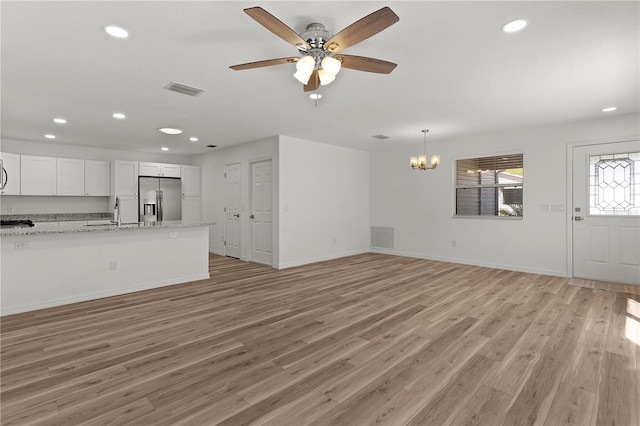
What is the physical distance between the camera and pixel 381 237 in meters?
7.86

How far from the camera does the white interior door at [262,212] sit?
6375 millimetres

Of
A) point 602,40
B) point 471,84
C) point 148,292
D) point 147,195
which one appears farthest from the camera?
point 147,195

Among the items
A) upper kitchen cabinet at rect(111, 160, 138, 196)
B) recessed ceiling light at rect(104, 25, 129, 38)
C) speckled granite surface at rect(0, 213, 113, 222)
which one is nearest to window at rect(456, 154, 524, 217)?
recessed ceiling light at rect(104, 25, 129, 38)

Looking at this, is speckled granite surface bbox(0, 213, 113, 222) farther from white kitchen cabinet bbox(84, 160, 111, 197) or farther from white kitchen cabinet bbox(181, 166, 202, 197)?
white kitchen cabinet bbox(181, 166, 202, 197)

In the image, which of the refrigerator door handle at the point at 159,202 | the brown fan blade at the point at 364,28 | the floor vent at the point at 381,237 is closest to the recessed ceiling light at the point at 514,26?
the brown fan blade at the point at 364,28

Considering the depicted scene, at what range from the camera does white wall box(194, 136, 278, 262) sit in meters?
6.30

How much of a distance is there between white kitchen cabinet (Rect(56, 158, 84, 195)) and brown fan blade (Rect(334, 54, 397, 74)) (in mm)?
6831

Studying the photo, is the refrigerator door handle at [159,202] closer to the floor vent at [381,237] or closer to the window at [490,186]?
the floor vent at [381,237]

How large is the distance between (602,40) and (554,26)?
0.58m

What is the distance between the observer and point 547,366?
241 cm

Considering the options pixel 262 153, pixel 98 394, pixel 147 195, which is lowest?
pixel 98 394

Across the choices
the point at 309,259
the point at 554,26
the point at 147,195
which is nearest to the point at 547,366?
the point at 554,26

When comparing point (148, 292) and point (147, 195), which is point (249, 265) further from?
point (147, 195)

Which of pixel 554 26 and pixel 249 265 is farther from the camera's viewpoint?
pixel 249 265
